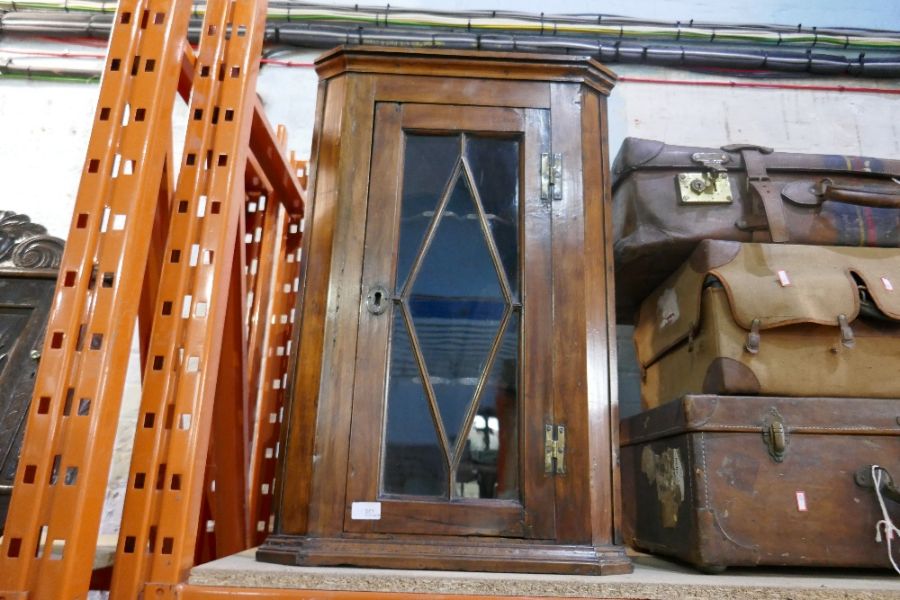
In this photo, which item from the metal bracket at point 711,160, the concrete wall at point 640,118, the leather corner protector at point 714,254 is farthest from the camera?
the concrete wall at point 640,118

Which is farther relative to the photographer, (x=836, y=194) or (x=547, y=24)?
(x=547, y=24)

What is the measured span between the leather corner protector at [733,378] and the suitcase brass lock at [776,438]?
0.06 metres

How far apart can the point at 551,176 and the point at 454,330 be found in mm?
323

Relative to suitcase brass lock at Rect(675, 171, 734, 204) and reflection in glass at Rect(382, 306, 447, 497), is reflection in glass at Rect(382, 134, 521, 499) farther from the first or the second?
suitcase brass lock at Rect(675, 171, 734, 204)

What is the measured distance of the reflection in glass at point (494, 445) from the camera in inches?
38.2

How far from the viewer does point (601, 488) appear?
0.97m

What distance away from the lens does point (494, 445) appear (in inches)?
38.7

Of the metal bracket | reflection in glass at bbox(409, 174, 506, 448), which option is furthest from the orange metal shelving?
the metal bracket

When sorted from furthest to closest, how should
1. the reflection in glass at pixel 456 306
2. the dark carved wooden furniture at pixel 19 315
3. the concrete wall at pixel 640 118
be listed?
1. the concrete wall at pixel 640 118
2. the dark carved wooden furniture at pixel 19 315
3. the reflection in glass at pixel 456 306

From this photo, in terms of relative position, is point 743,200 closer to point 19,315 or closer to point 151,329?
point 151,329

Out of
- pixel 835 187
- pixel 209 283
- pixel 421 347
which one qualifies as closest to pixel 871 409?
pixel 835 187

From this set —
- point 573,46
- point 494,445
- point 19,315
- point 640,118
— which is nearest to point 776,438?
point 494,445

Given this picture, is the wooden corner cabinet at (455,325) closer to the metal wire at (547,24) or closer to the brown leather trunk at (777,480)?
the brown leather trunk at (777,480)

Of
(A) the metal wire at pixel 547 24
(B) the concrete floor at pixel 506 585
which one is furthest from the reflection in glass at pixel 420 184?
(A) the metal wire at pixel 547 24
